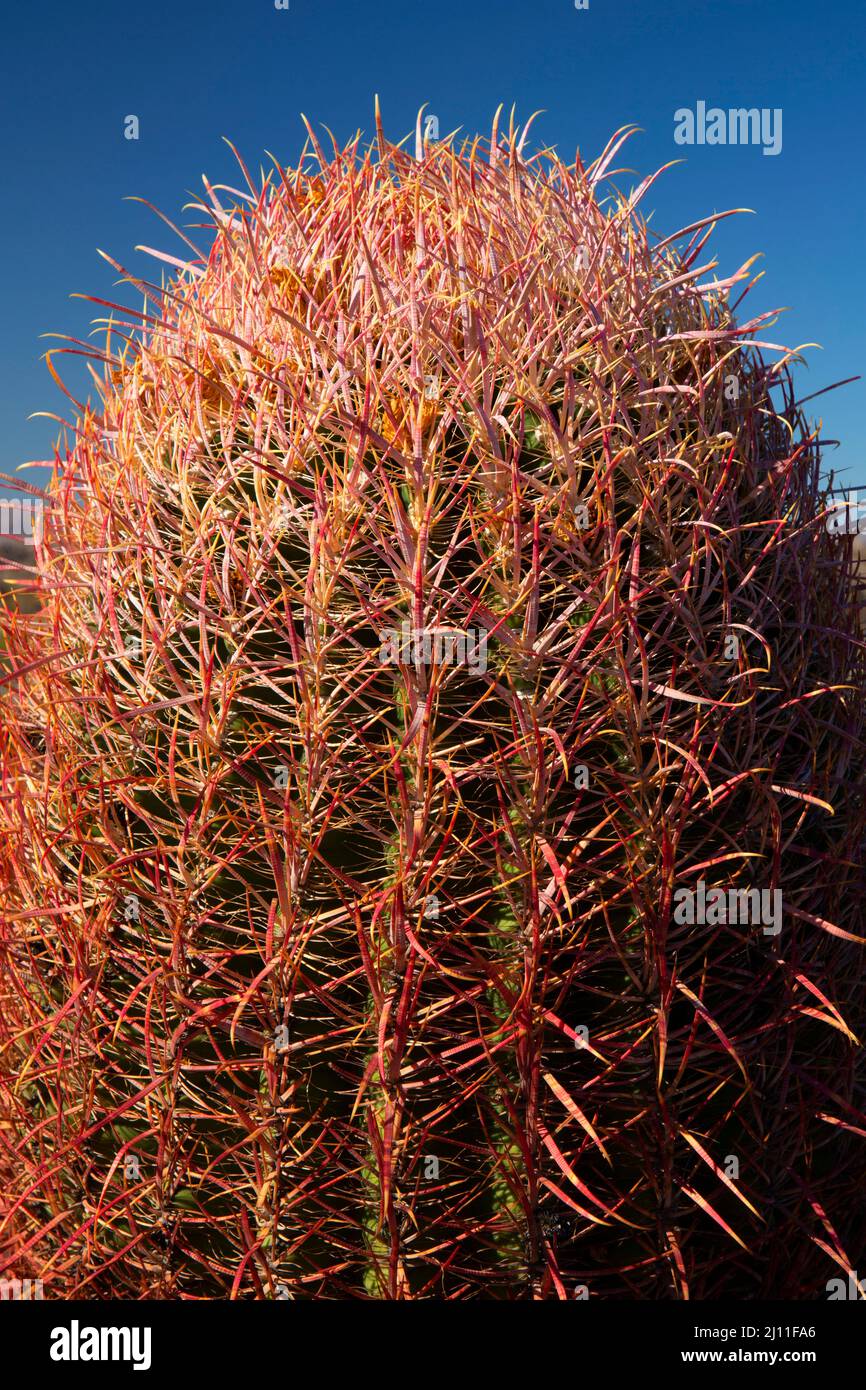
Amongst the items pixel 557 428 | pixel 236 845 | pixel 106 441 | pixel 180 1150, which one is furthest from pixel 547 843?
pixel 106 441

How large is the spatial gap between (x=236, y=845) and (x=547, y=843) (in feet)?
1.60

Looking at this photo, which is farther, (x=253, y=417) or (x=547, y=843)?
(x=253, y=417)

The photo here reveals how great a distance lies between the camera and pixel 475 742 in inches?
66.6

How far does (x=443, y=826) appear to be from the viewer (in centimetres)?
170

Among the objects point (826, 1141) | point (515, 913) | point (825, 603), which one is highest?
point (825, 603)

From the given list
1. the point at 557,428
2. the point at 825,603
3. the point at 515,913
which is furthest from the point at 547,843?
the point at 825,603

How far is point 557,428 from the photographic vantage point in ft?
5.74

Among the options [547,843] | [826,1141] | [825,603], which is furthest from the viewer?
[825,603]

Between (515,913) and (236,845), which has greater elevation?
(236,845)

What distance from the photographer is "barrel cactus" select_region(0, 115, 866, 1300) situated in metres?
1.71

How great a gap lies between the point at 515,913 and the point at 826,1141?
788 millimetres

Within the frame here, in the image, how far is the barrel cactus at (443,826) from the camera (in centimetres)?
171

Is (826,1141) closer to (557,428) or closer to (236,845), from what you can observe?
(236,845)
